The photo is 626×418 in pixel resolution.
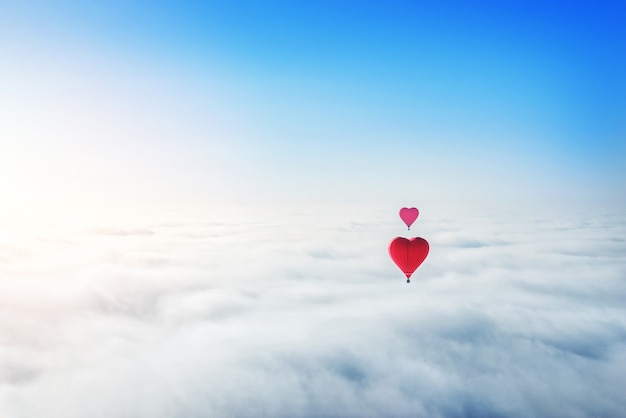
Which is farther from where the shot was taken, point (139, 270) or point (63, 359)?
point (139, 270)

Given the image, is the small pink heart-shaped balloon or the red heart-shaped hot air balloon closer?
the red heart-shaped hot air balloon

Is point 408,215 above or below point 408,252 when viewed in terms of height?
above

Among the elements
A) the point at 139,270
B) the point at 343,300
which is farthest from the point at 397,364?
the point at 139,270

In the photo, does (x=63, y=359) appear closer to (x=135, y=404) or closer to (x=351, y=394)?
(x=135, y=404)

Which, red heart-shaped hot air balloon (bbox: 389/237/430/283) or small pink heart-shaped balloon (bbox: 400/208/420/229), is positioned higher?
small pink heart-shaped balloon (bbox: 400/208/420/229)

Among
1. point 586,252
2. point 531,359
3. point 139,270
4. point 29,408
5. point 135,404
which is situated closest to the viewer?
point 135,404

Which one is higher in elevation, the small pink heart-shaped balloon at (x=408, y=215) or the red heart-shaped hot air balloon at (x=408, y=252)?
the small pink heart-shaped balloon at (x=408, y=215)

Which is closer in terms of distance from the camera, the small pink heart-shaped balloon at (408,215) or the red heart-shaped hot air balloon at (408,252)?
the red heart-shaped hot air balloon at (408,252)

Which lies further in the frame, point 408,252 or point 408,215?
point 408,215
